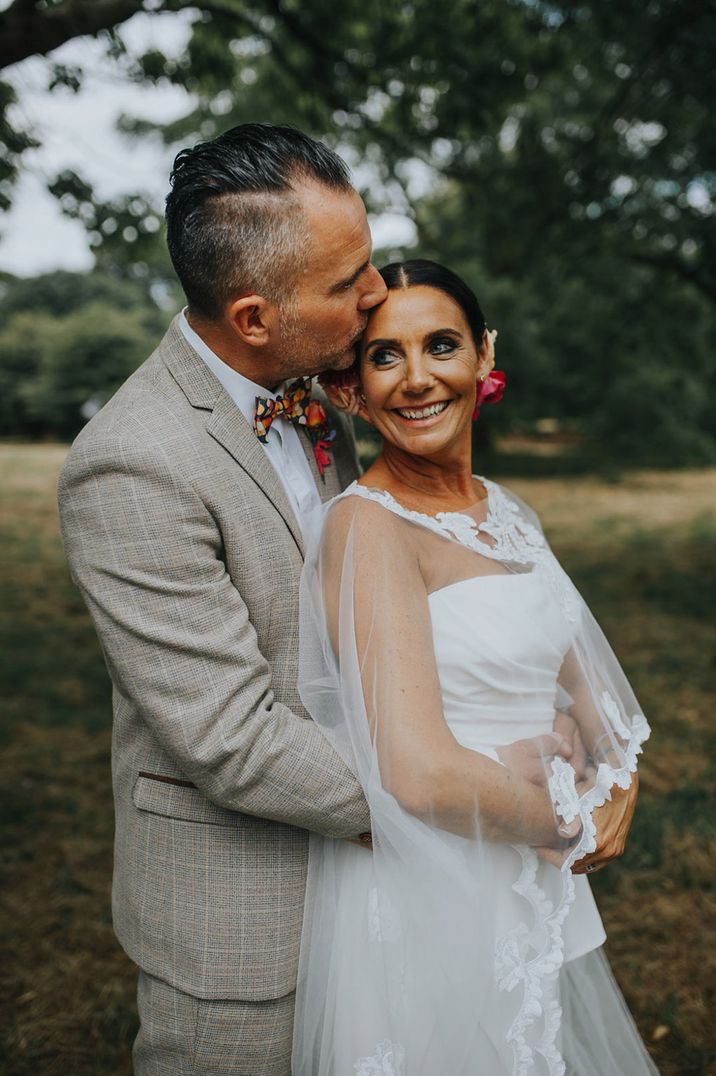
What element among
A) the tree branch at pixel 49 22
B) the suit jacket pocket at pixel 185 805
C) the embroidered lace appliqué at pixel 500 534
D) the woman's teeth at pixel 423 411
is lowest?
the suit jacket pocket at pixel 185 805

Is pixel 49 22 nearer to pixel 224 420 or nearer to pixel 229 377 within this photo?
pixel 229 377

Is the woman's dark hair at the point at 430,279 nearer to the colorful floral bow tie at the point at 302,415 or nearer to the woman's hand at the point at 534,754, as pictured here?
the colorful floral bow tie at the point at 302,415

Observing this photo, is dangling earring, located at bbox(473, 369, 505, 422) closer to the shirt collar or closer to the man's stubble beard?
the man's stubble beard

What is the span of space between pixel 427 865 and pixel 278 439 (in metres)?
1.05

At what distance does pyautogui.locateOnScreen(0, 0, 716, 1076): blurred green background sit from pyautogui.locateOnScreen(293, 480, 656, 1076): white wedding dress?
1.37 metres

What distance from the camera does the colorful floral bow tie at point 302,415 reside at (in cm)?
208

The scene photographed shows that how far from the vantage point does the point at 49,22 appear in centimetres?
401

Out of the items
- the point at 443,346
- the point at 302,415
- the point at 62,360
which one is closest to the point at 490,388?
the point at 443,346

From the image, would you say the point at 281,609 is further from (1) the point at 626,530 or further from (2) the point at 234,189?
(1) the point at 626,530

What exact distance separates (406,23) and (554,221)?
2438mm

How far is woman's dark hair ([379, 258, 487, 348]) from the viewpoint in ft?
6.99

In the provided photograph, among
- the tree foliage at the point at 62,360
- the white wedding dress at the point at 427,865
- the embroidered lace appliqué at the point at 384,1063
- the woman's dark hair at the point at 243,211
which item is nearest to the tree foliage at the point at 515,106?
the woman's dark hair at the point at 243,211

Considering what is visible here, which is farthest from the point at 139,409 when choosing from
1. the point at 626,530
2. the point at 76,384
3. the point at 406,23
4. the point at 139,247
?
the point at 76,384

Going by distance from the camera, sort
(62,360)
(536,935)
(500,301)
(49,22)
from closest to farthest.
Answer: (536,935), (49,22), (500,301), (62,360)
